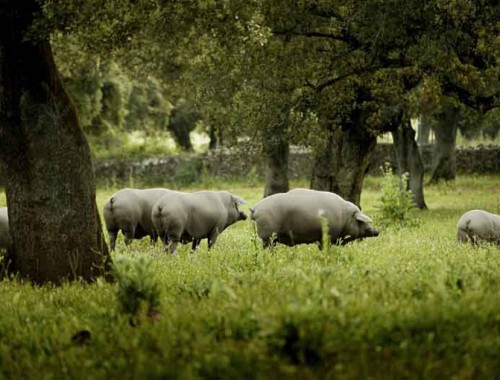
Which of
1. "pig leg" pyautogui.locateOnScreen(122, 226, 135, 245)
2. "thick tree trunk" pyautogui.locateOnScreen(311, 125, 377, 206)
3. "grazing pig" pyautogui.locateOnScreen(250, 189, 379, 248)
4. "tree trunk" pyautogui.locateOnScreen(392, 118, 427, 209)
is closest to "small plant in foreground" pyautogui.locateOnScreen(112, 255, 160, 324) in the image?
"grazing pig" pyautogui.locateOnScreen(250, 189, 379, 248)

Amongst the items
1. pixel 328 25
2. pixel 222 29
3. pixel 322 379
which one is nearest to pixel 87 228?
pixel 222 29

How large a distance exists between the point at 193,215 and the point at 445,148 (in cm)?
2729

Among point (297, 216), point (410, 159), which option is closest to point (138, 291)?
point (297, 216)

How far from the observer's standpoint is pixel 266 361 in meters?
4.54

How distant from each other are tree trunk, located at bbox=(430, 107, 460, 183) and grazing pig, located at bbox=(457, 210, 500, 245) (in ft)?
81.5

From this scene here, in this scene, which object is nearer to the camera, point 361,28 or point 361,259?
point 361,259

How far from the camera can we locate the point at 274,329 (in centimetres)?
476

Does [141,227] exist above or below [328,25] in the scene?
below

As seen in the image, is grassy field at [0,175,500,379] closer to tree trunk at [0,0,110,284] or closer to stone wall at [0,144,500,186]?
tree trunk at [0,0,110,284]

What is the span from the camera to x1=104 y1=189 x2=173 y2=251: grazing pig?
1366 centimetres

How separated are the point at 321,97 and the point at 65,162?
10.8 meters

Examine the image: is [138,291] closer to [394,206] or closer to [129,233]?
[129,233]

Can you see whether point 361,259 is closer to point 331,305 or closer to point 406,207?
point 331,305

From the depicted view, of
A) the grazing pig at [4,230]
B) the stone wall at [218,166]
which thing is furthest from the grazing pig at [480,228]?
the stone wall at [218,166]
